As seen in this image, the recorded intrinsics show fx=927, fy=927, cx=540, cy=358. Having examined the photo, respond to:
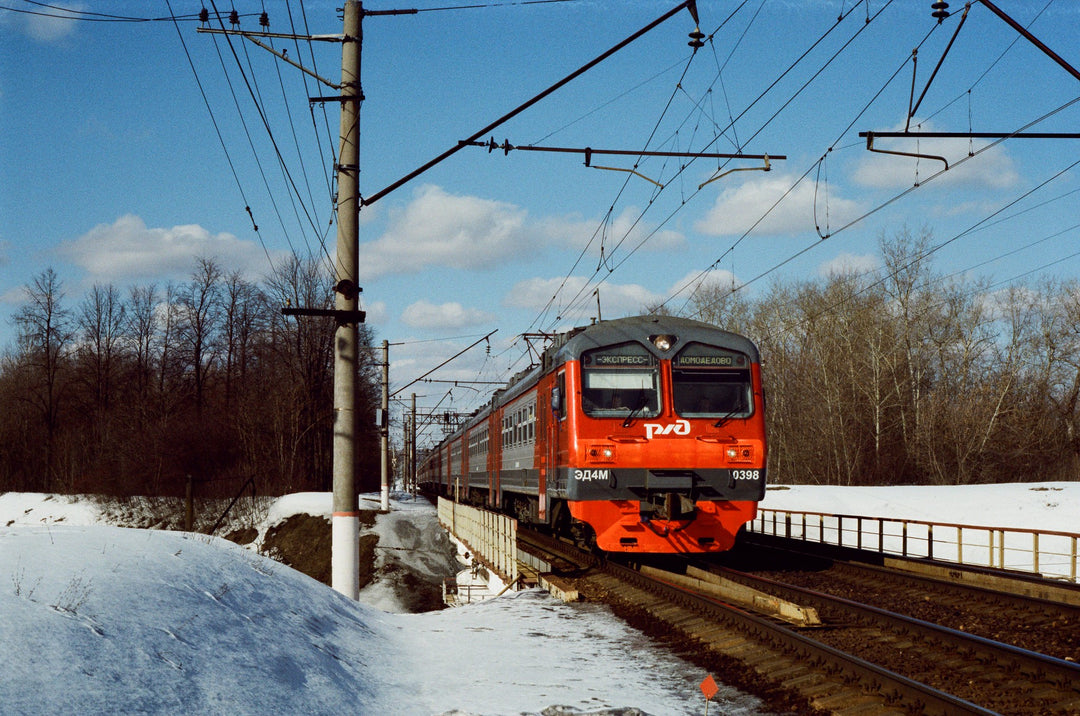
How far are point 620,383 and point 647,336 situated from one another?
92 cm

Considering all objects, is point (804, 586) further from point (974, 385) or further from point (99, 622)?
point (974, 385)

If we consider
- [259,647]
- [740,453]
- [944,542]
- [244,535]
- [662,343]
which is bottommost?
[244,535]

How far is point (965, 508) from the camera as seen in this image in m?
31.4

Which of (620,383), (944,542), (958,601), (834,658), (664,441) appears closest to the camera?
(834,658)

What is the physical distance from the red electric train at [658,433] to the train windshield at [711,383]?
2 cm

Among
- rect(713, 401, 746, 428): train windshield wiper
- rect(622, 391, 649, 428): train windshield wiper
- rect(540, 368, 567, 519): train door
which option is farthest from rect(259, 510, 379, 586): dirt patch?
rect(713, 401, 746, 428): train windshield wiper

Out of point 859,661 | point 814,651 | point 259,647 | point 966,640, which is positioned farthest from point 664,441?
point 259,647

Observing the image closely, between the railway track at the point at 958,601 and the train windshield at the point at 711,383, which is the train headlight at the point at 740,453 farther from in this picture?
the railway track at the point at 958,601

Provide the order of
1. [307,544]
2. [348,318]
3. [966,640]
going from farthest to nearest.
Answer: [307,544], [348,318], [966,640]

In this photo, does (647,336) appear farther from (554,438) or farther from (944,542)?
(944,542)

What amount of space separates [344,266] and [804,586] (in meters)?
8.39

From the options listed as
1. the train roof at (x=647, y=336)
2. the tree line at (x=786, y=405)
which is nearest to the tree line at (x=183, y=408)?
the tree line at (x=786, y=405)

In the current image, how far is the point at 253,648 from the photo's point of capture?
22.6 feet

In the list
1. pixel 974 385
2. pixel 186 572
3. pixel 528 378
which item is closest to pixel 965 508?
pixel 528 378
